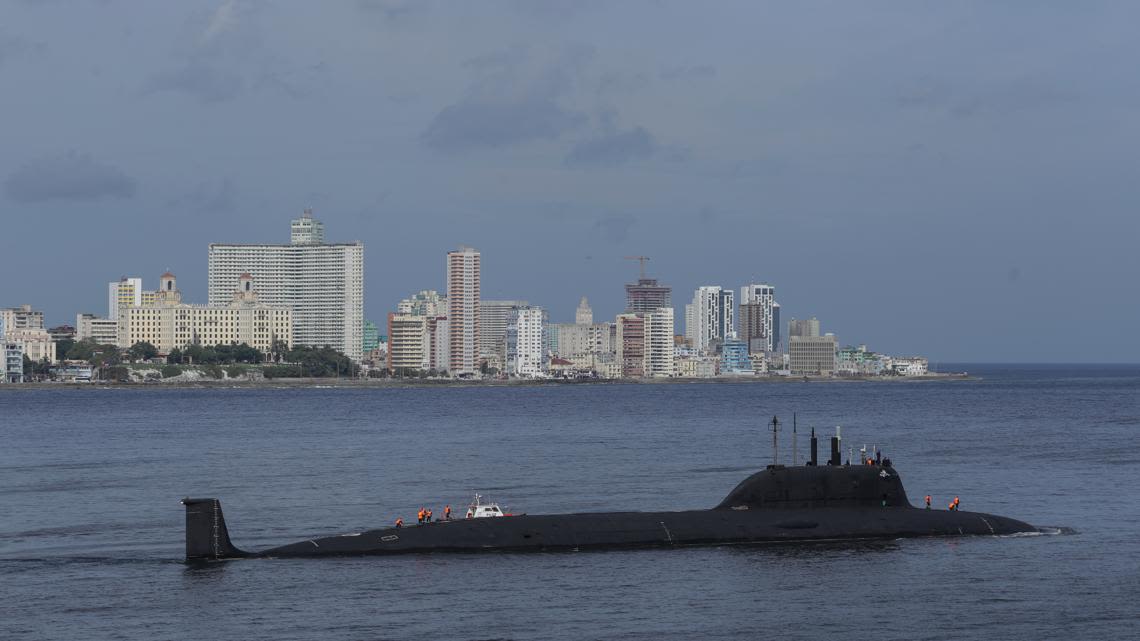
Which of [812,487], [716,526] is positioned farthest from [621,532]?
[812,487]

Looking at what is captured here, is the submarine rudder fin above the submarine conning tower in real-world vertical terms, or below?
below

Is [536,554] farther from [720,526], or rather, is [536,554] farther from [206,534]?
[206,534]

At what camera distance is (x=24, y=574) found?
43219 millimetres

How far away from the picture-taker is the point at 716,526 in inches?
1836

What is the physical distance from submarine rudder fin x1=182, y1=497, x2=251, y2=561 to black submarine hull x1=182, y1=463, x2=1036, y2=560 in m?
0.03

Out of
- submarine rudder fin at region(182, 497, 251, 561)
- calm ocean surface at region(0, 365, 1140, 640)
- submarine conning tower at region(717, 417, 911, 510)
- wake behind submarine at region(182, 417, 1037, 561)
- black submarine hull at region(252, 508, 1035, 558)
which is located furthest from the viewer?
submarine conning tower at region(717, 417, 911, 510)

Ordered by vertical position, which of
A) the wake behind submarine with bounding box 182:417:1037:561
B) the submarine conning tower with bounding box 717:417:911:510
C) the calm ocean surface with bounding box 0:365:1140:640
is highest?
the submarine conning tower with bounding box 717:417:911:510

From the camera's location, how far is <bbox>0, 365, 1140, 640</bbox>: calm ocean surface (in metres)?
36.2

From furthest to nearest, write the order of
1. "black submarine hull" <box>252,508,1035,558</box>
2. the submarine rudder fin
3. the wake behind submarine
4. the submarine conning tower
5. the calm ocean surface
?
the submarine conning tower
"black submarine hull" <box>252,508,1035,558</box>
the wake behind submarine
the submarine rudder fin
the calm ocean surface

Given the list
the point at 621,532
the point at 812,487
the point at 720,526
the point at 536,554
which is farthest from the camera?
the point at 812,487

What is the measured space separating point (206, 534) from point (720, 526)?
15.0 m

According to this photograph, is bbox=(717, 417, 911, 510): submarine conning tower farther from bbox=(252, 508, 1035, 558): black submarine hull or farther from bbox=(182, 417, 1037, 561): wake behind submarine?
bbox=(252, 508, 1035, 558): black submarine hull

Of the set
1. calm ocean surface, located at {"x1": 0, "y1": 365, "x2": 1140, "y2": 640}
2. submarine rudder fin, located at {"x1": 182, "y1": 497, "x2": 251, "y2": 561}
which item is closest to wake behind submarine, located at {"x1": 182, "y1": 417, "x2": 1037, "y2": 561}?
submarine rudder fin, located at {"x1": 182, "y1": 497, "x2": 251, "y2": 561}

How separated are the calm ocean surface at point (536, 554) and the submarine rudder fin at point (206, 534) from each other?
23.1 inches
